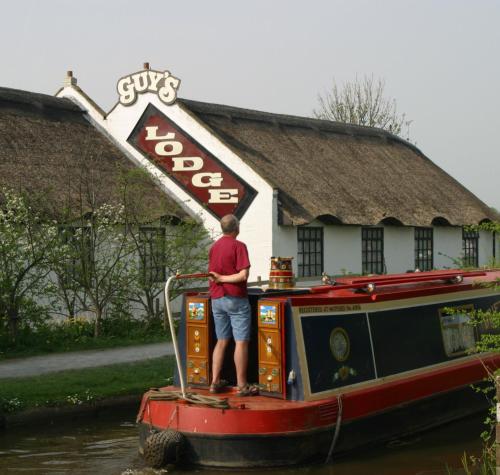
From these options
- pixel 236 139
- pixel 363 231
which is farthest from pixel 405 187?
pixel 236 139

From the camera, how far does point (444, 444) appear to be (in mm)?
10930

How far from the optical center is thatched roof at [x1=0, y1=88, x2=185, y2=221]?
2023 centimetres

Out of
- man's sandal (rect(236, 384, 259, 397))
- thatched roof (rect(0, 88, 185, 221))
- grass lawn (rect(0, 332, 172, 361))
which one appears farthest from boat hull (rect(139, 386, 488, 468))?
thatched roof (rect(0, 88, 185, 221))

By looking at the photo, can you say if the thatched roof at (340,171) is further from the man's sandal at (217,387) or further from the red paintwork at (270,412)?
the man's sandal at (217,387)

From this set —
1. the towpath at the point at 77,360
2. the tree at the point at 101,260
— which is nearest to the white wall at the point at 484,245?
the tree at the point at 101,260

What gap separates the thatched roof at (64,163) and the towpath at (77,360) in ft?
10.8

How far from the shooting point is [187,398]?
976 cm

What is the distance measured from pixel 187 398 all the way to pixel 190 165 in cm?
1470

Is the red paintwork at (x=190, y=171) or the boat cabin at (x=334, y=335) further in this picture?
the red paintwork at (x=190, y=171)

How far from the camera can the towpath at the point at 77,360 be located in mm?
14258

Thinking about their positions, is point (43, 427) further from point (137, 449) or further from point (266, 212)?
point (266, 212)

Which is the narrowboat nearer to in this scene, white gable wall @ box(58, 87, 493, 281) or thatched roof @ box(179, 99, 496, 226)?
white gable wall @ box(58, 87, 493, 281)

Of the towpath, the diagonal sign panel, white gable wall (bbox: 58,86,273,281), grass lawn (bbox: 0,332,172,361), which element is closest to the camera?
the towpath

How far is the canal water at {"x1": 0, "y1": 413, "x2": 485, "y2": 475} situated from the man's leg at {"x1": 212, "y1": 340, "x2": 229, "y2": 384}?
3.69 ft
